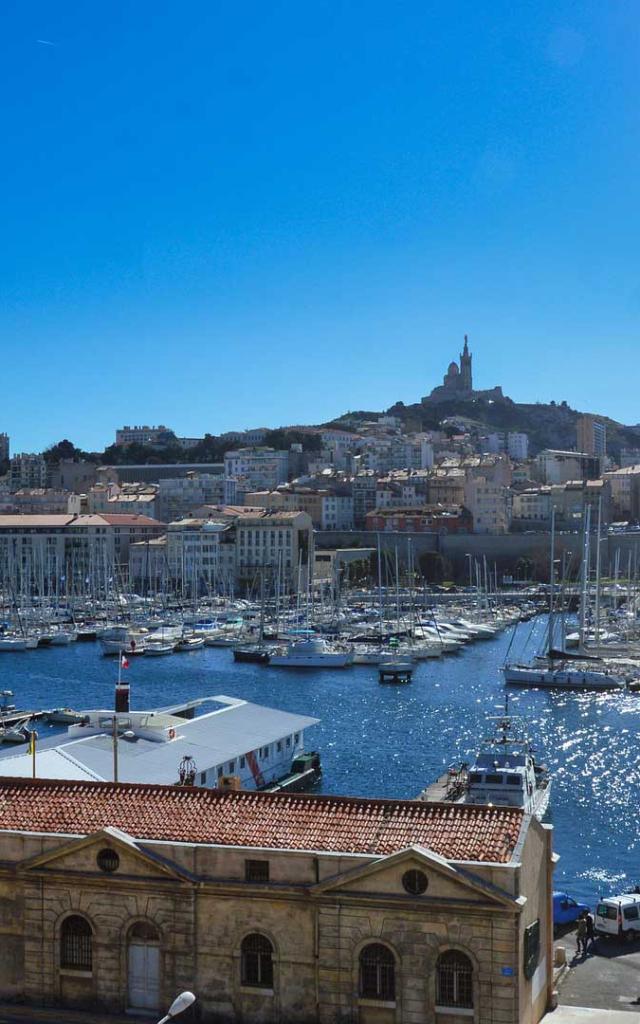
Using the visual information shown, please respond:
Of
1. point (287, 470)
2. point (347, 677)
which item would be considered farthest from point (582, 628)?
point (287, 470)

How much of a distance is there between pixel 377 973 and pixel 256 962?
4.45 ft

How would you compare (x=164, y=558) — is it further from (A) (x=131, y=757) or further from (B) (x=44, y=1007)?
(B) (x=44, y=1007)

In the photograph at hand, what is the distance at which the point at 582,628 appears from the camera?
5922cm

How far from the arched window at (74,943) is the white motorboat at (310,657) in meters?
48.3

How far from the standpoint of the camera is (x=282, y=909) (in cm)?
1314

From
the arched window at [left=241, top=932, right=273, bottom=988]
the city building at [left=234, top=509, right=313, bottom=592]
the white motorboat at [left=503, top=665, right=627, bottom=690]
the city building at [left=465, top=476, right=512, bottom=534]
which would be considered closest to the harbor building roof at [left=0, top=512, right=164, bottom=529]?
the city building at [left=234, top=509, right=313, bottom=592]

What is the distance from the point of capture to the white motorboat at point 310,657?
62.2 metres

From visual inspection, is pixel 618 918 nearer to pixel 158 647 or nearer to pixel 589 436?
pixel 158 647

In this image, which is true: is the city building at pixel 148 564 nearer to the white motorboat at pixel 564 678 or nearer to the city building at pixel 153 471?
the city building at pixel 153 471

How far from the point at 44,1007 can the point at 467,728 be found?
30.2 meters

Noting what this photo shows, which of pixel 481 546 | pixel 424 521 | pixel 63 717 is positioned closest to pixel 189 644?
pixel 63 717

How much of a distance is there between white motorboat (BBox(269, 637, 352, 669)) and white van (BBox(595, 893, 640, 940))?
43.2 meters

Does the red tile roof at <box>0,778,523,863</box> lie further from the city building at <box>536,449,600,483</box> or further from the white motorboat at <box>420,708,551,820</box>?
the city building at <box>536,449,600,483</box>

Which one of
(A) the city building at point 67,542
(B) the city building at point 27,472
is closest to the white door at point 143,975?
(A) the city building at point 67,542
